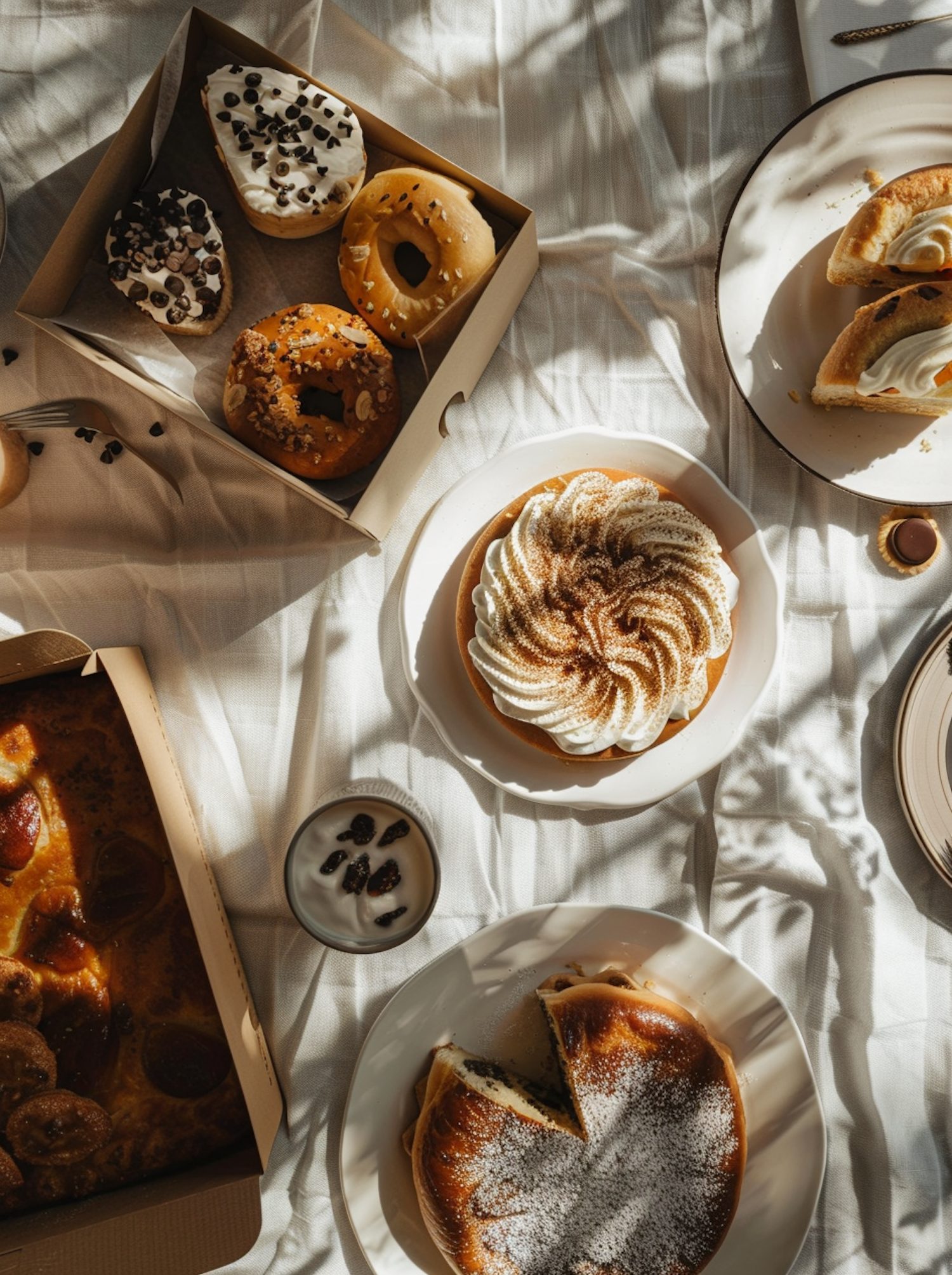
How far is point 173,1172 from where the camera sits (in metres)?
1.77

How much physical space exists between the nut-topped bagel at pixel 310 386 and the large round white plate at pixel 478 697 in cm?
24

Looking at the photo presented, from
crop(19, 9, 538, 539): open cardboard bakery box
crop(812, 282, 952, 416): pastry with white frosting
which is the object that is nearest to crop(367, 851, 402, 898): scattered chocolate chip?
crop(19, 9, 538, 539): open cardboard bakery box

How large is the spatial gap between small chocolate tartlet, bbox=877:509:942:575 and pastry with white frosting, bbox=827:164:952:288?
1.59 feet

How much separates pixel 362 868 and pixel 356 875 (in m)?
0.02

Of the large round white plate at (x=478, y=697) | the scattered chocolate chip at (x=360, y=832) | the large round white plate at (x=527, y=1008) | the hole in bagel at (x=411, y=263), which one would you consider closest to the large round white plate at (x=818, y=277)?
the large round white plate at (x=478, y=697)

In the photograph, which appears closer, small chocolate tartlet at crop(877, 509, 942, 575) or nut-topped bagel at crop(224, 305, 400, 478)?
nut-topped bagel at crop(224, 305, 400, 478)

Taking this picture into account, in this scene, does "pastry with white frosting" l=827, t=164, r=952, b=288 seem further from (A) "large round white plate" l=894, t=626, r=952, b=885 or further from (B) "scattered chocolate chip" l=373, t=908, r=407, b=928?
(B) "scattered chocolate chip" l=373, t=908, r=407, b=928

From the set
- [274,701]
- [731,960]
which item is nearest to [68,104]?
[274,701]

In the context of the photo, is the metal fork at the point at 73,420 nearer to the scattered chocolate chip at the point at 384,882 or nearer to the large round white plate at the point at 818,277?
the scattered chocolate chip at the point at 384,882

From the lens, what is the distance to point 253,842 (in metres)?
1.92

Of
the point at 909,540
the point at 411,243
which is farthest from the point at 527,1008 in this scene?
the point at 411,243

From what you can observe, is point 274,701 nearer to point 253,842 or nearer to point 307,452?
point 253,842

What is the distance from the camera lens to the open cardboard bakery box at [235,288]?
171 cm

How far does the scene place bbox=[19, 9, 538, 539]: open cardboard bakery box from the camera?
5.61 ft
